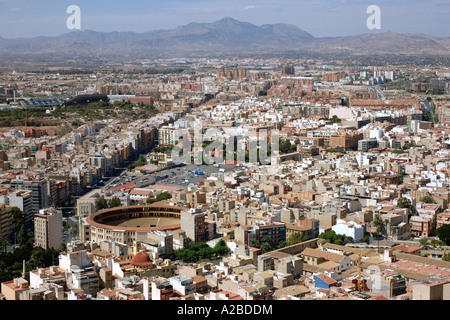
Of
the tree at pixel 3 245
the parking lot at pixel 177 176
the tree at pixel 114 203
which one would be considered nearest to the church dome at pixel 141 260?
the tree at pixel 3 245

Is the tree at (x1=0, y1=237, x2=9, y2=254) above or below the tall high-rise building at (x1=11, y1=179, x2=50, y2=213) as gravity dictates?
below

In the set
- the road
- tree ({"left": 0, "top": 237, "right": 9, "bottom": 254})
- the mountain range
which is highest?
the mountain range

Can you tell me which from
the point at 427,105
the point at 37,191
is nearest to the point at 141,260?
the point at 37,191

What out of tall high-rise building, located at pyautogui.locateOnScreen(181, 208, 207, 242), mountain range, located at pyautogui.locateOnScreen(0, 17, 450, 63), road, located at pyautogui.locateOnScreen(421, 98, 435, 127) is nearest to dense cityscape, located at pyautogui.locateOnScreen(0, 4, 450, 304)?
tall high-rise building, located at pyautogui.locateOnScreen(181, 208, 207, 242)

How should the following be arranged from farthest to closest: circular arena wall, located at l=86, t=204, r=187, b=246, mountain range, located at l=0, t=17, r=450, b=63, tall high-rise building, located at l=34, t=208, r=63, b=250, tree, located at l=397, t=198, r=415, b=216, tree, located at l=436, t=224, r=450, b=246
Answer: mountain range, located at l=0, t=17, r=450, b=63 → tree, located at l=397, t=198, r=415, b=216 → tall high-rise building, located at l=34, t=208, r=63, b=250 → tree, located at l=436, t=224, r=450, b=246 → circular arena wall, located at l=86, t=204, r=187, b=246

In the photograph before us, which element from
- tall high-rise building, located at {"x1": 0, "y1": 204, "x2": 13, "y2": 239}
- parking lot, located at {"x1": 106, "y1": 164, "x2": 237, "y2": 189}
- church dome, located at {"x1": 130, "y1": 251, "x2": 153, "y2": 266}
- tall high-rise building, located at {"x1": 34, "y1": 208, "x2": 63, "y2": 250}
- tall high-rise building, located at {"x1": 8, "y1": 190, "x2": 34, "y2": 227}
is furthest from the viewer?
parking lot, located at {"x1": 106, "y1": 164, "x2": 237, "y2": 189}

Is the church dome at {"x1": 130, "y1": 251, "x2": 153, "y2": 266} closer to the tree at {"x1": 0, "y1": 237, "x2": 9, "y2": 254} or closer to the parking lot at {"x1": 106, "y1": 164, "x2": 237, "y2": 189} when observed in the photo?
the tree at {"x1": 0, "y1": 237, "x2": 9, "y2": 254}
